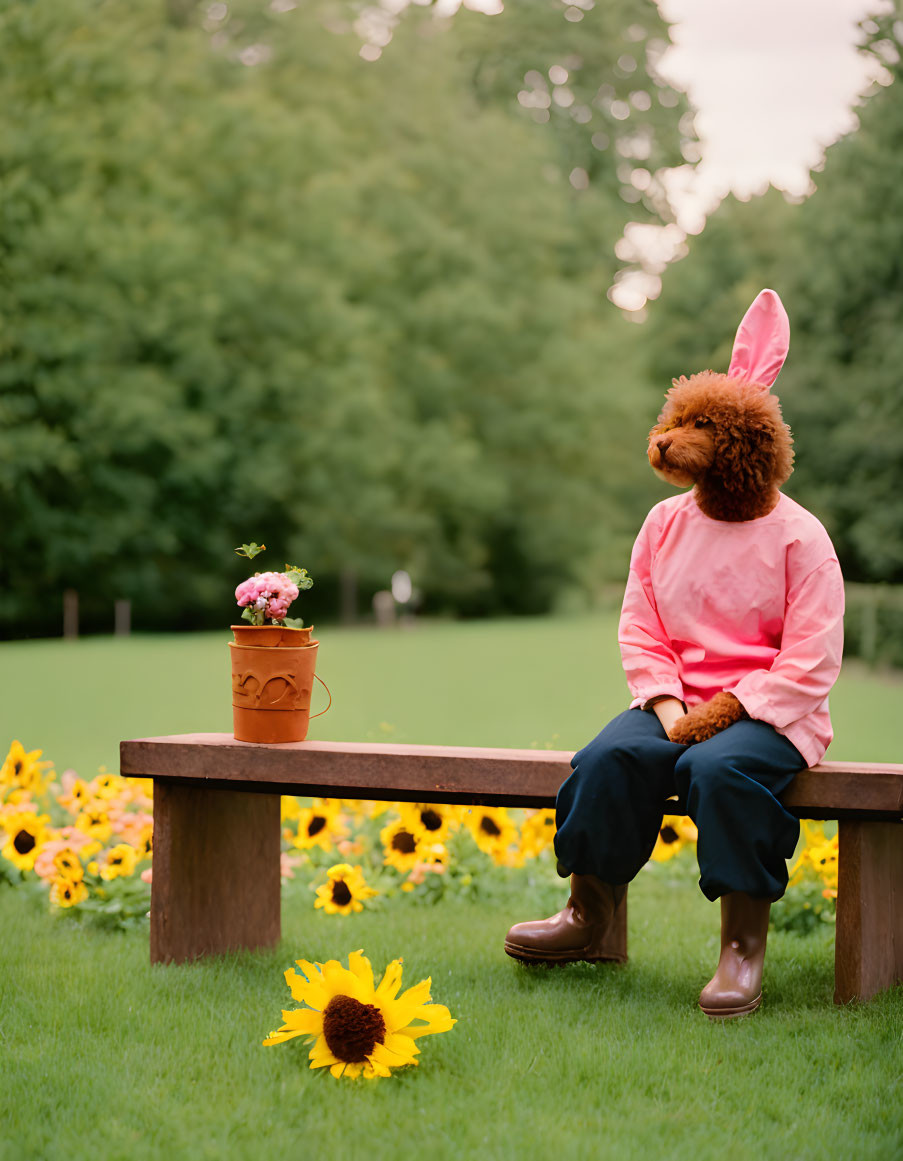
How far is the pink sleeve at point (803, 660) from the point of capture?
302 cm

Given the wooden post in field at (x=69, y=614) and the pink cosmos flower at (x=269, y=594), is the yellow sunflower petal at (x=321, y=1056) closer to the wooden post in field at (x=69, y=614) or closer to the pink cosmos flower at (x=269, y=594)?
the pink cosmos flower at (x=269, y=594)

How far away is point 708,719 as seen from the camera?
10.0ft

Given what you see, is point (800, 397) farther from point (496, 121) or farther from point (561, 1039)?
point (561, 1039)

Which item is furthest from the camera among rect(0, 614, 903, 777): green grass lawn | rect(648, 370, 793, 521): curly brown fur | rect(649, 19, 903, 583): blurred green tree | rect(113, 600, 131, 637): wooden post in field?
rect(113, 600, 131, 637): wooden post in field

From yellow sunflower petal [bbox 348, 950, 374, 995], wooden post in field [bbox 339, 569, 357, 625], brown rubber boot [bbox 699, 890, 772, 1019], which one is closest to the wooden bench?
brown rubber boot [bbox 699, 890, 772, 1019]

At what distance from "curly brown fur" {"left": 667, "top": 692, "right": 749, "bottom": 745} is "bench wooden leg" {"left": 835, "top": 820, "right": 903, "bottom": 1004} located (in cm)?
37

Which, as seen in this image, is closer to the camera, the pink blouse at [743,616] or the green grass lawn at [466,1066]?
the green grass lawn at [466,1066]

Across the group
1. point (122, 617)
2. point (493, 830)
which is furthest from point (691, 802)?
point (122, 617)

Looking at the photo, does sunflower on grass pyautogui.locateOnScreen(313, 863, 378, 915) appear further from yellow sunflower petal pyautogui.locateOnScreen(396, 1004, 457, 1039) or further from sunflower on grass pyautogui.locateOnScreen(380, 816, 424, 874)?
yellow sunflower petal pyautogui.locateOnScreen(396, 1004, 457, 1039)

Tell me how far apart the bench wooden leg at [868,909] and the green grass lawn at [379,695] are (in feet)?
9.18

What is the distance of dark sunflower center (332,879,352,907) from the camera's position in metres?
3.98

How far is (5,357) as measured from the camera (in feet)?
62.3

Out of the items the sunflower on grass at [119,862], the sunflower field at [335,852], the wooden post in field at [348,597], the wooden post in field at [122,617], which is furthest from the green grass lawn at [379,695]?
the wooden post in field at [348,597]

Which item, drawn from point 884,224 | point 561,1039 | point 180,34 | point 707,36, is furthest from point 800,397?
point 561,1039
